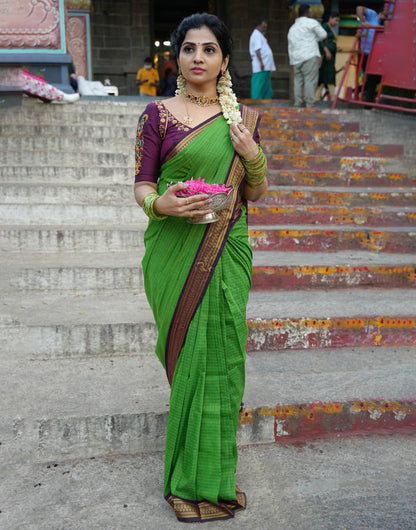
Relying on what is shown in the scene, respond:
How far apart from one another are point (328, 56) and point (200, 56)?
28.7 feet

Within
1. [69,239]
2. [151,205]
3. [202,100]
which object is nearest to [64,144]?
[69,239]

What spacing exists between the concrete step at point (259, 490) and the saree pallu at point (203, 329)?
0.50 feet

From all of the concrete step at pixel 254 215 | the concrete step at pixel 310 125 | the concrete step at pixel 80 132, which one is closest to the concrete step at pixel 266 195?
the concrete step at pixel 254 215

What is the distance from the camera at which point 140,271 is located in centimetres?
363

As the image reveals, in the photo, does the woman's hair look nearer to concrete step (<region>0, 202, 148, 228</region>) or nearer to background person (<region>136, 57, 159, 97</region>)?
concrete step (<region>0, 202, 148, 228</region>)

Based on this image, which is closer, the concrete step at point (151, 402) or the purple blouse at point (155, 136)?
the purple blouse at point (155, 136)

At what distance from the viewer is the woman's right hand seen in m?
1.69

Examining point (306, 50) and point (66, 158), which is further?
point (306, 50)

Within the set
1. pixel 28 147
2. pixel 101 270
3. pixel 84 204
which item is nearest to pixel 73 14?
pixel 28 147

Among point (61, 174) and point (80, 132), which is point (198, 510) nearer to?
point (61, 174)

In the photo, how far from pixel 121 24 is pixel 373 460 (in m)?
12.8

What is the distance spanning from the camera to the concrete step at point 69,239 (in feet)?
13.4

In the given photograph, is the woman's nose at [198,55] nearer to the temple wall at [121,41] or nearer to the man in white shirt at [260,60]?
the man in white shirt at [260,60]

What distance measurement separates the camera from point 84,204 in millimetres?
4676
